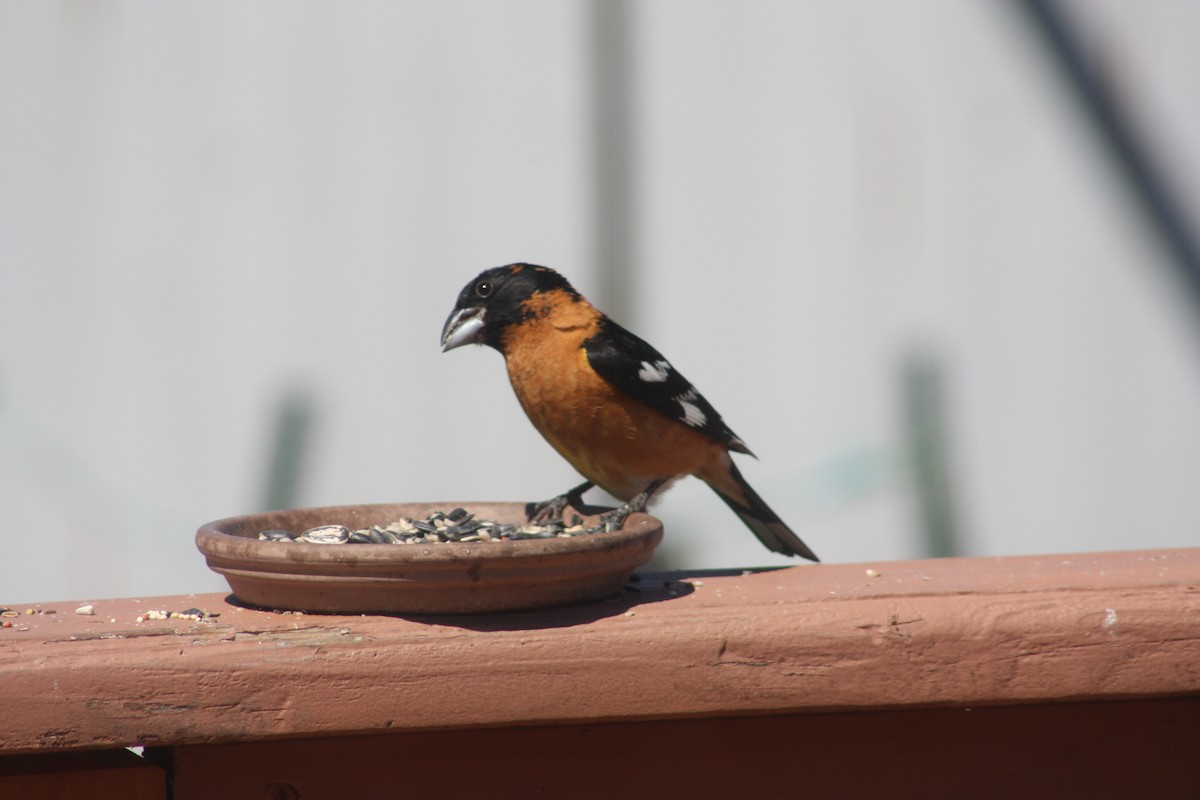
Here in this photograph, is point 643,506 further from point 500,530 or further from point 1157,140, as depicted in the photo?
point 1157,140

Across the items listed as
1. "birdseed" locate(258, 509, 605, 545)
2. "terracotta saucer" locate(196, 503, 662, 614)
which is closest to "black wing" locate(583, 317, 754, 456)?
"birdseed" locate(258, 509, 605, 545)

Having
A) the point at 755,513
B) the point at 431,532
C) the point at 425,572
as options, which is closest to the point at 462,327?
the point at 431,532

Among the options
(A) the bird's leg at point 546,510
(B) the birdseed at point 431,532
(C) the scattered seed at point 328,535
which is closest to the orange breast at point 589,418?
(A) the bird's leg at point 546,510

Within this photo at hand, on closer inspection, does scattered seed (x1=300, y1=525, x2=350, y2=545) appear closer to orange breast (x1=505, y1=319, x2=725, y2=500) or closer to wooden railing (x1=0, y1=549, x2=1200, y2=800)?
wooden railing (x1=0, y1=549, x2=1200, y2=800)

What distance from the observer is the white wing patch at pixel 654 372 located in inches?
102

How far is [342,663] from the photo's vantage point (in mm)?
1570

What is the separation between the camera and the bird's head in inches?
107

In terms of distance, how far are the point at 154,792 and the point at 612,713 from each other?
25.8 inches

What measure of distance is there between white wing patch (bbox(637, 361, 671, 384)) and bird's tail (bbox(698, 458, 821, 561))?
380 millimetres

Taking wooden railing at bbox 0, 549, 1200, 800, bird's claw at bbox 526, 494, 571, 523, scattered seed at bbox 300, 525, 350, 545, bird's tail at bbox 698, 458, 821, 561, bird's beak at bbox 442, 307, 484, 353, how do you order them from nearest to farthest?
wooden railing at bbox 0, 549, 1200, 800 < scattered seed at bbox 300, 525, 350, 545 < bird's claw at bbox 526, 494, 571, 523 < bird's beak at bbox 442, 307, 484, 353 < bird's tail at bbox 698, 458, 821, 561

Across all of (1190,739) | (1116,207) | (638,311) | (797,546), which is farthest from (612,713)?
(1116,207)

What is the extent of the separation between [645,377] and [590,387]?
129mm

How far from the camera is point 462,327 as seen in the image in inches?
107

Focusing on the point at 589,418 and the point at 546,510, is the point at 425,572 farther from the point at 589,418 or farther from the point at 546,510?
the point at 589,418
